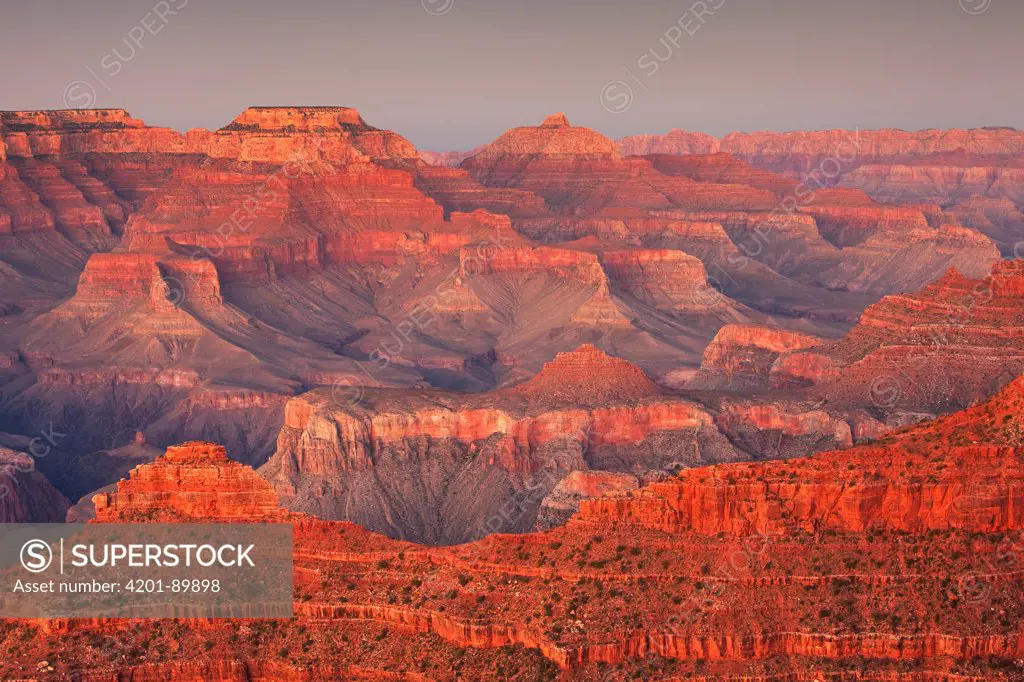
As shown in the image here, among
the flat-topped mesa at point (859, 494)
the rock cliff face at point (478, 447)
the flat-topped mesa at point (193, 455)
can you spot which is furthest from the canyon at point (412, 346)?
the flat-topped mesa at point (859, 494)

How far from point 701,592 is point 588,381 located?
49089 millimetres

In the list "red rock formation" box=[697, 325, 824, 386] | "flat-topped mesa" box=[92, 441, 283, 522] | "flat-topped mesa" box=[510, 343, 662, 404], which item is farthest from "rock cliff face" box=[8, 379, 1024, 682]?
"red rock formation" box=[697, 325, 824, 386]

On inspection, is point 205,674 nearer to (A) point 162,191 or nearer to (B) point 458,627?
(B) point 458,627

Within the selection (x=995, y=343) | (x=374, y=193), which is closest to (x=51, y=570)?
(x=995, y=343)

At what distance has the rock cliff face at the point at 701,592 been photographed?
38.5 meters

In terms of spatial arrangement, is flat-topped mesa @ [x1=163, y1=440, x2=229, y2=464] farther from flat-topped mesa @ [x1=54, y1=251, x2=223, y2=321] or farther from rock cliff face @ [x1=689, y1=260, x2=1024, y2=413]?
flat-topped mesa @ [x1=54, y1=251, x2=223, y2=321]

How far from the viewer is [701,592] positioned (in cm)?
3975

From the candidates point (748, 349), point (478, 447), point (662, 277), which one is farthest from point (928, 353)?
point (662, 277)

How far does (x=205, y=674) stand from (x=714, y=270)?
530ft

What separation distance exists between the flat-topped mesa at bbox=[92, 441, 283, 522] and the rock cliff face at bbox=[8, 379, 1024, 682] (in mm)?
2171

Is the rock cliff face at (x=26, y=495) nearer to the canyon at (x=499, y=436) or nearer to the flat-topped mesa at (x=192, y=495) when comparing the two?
the canyon at (x=499, y=436)

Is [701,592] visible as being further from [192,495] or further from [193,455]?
[193,455]

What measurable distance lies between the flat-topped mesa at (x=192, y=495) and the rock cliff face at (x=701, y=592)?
2.17 meters

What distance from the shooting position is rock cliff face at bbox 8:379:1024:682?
3853 cm
